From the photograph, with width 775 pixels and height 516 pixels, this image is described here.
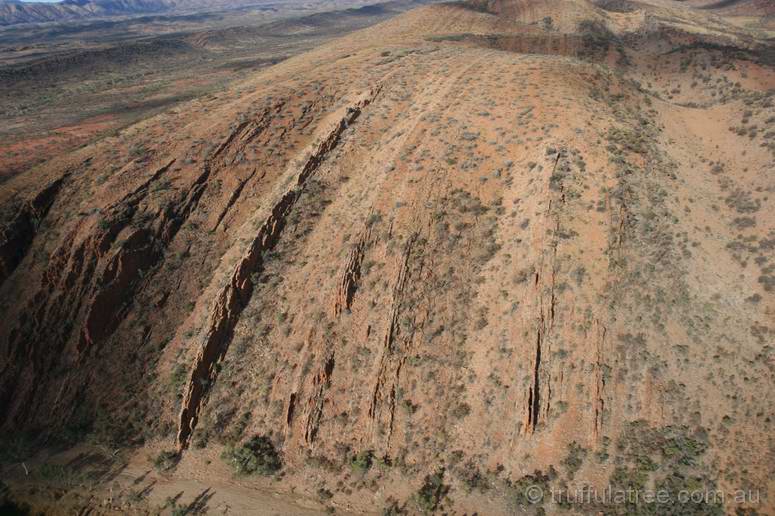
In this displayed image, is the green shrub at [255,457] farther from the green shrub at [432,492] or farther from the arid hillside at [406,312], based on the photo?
the green shrub at [432,492]

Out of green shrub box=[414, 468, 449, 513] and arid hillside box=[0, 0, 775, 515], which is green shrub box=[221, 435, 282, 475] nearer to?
arid hillside box=[0, 0, 775, 515]

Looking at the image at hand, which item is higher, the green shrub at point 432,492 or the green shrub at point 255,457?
the green shrub at point 255,457

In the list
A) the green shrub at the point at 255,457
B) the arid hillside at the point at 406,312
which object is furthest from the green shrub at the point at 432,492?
the green shrub at the point at 255,457

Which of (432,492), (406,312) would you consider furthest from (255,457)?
(406,312)

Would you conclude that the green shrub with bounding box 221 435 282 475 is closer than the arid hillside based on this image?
No

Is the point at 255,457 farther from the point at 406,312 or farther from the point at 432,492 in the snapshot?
the point at 406,312

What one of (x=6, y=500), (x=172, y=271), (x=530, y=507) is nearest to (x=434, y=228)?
(x=530, y=507)

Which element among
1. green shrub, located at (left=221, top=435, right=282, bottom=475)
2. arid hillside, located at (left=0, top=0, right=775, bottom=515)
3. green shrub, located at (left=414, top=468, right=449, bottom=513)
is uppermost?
arid hillside, located at (left=0, top=0, right=775, bottom=515)

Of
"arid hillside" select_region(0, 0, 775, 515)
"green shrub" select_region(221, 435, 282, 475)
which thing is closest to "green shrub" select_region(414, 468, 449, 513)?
"arid hillside" select_region(0, 0, 775, 515)

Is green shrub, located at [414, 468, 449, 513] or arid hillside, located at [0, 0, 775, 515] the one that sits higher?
arid hillside, located at [0, 0, 775, 515]
